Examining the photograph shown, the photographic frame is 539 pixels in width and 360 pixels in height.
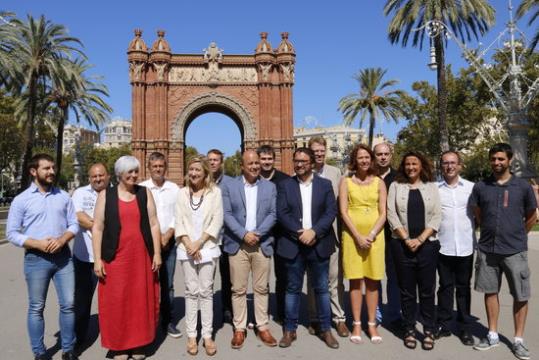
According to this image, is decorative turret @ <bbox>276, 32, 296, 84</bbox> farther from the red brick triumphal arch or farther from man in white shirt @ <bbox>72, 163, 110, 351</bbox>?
man in white shirt @ <bbox>72, 163, 110, 351</bbox>

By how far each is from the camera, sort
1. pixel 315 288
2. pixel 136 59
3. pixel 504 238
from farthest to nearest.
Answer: pixel 136 59 → pixel 315 288 → pixel 504 238

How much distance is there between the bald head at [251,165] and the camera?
549 centimetres

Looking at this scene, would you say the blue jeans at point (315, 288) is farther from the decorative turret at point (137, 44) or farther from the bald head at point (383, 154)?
the decorative turret at point (137, 44)

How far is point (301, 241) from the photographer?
531 cm

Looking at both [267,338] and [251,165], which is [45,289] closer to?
[267,338]

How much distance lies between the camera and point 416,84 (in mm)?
39438

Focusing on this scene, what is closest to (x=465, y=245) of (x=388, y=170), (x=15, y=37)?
(x=388, y=170)

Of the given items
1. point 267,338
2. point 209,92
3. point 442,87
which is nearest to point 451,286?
point 267,338

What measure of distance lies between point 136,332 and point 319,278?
2211mm

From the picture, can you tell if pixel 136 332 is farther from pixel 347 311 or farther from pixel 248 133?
pixel 248 133

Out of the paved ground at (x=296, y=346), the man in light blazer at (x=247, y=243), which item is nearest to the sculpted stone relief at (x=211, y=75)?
the paved ground at (x=296, y=346)

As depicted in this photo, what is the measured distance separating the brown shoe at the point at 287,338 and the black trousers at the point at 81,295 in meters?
2.45

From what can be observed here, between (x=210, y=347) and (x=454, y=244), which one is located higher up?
(x=454, y=244)

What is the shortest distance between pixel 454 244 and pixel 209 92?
30947 millimetres
